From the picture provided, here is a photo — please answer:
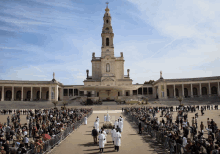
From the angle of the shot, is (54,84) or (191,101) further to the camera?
(54,84)

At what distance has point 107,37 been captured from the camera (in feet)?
269

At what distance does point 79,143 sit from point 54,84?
5788 cm

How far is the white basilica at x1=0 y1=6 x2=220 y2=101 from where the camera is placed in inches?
2773

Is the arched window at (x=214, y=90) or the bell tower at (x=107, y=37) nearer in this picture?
the arched window at (x=214, y=90)

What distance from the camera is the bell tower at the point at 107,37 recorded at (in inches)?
3206

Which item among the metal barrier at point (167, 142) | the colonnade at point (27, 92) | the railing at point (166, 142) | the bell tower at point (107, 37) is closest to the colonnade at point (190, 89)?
the bell tower at point (107, 37)

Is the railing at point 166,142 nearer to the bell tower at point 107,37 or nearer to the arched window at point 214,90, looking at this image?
the arched window at point 214,90

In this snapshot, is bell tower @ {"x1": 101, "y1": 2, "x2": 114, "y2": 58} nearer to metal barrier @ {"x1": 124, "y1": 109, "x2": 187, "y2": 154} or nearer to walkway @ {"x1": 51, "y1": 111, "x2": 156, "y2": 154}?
metal barrier @ {"x1": 124, "y1": 109, "x2": 187, "y2": 154}

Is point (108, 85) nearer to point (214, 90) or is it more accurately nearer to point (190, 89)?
point (190, 89)

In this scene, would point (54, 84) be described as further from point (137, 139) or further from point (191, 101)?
point (137, 139)

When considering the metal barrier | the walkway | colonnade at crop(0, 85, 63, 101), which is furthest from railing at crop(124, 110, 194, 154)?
colonnade at crop(0, 85, 63, 101)

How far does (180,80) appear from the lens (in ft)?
234

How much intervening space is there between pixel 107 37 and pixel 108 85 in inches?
854

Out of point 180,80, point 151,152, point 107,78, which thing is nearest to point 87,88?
point 107,78
